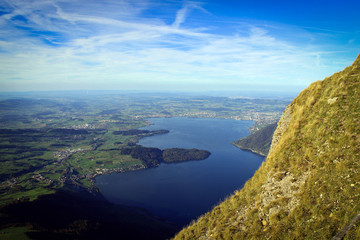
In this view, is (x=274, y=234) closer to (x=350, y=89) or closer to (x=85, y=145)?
(x=350, y=89)

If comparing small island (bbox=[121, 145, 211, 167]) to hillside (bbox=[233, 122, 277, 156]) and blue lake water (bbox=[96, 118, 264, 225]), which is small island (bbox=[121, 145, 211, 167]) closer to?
blue lake water (bbox=[96, 118, 264, 225])

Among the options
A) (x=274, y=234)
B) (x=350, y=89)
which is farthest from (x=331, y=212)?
(x=350, y=89)

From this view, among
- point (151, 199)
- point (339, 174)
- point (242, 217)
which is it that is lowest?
point (151, 199)

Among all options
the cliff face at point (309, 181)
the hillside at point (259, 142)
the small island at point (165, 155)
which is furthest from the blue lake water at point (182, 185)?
the cliff face at point (309, 181)

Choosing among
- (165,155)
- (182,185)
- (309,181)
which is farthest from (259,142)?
(309,181)

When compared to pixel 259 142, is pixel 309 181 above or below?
above

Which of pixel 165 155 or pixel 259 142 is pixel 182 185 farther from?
pixel 259 142
